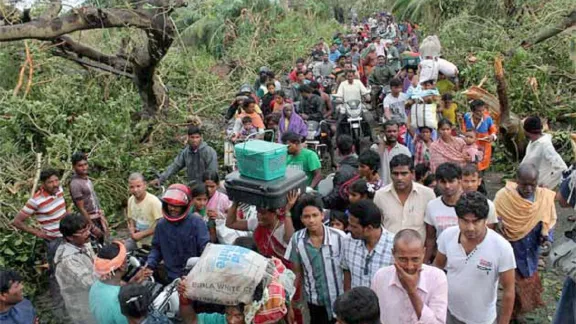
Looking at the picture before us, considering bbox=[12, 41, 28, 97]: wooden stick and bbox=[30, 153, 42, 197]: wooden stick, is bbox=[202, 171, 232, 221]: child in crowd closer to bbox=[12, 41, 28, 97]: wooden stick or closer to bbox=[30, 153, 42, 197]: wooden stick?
bbox=[30, 153, 42, 197]: wooden stick

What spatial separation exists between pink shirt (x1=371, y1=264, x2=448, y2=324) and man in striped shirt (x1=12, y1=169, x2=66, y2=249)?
3.25 meters

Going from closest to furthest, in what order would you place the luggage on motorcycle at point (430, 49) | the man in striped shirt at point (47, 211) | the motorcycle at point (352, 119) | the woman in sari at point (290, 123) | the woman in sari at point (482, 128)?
1. the man in striped shirt at point (47, 211)
2. the woman in sari at point (482, 128)
3. the woman in sari at point (290, 123)
4. the motorcycle at point (352, 119)
5. the luggage on motorcycle at point (430, 49)

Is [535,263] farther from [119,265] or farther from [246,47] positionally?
[246,47]

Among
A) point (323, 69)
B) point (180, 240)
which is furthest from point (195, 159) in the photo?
point (323, 69)

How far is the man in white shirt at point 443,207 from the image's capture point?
13.0 ft

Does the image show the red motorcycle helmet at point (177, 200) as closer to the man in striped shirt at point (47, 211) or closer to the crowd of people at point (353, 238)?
the crowd of people at point (353, 238)

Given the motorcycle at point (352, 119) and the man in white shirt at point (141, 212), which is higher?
the man in white shirt at point (141, 212)

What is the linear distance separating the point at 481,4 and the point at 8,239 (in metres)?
10.6

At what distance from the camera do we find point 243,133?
7.28 m

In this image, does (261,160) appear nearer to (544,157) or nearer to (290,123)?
(544,157)

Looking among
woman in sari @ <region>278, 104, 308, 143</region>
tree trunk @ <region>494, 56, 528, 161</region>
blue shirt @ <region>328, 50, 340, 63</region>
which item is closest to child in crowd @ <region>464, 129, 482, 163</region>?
tree trunk @ <region>494, 56, 528, 161</region>

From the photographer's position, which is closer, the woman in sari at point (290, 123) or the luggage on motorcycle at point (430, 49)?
the woman in sari at point (290, 123)

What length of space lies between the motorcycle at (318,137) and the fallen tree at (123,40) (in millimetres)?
2264

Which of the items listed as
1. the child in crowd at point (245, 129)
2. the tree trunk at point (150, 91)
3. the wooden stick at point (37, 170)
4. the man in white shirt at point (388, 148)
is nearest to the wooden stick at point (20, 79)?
the wooden stick at point (37, 170)
